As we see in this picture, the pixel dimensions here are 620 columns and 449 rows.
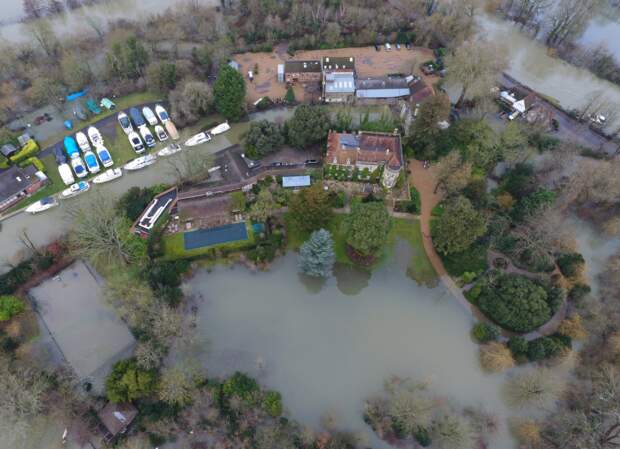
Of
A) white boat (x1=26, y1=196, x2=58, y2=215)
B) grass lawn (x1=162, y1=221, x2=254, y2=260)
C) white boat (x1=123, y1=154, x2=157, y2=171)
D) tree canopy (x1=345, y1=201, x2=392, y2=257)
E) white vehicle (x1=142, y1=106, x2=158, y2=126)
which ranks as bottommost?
white boat (x1=26, y1=196, x2=58, y2=215)

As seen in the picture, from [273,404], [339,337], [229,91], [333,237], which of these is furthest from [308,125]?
[273,404]

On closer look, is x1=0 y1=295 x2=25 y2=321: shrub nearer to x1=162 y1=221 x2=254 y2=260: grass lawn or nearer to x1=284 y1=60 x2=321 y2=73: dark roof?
x1=162 y1=221 x2=254 y2=260: grass lawn

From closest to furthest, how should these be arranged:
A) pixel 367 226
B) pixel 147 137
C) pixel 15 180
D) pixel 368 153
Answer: pixel 367 226 < pixel 368 153 < pixel 15 180 < pixel 147 137

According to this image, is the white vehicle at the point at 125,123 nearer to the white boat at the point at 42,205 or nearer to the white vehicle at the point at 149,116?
the white vehicle at the point at 149,116

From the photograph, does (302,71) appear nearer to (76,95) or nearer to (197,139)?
(197,139)

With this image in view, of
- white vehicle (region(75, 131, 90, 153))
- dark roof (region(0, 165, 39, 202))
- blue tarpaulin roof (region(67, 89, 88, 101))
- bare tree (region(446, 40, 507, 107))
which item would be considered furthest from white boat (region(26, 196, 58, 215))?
bare tree (region(446, 40, 507, 107))

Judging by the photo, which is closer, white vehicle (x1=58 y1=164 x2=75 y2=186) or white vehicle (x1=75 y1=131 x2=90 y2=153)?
white vehicle (x1=58 y1=164 x2=75 y2=186)

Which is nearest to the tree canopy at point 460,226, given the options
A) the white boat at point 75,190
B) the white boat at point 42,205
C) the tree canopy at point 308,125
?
the tree canopy at point 308,125
